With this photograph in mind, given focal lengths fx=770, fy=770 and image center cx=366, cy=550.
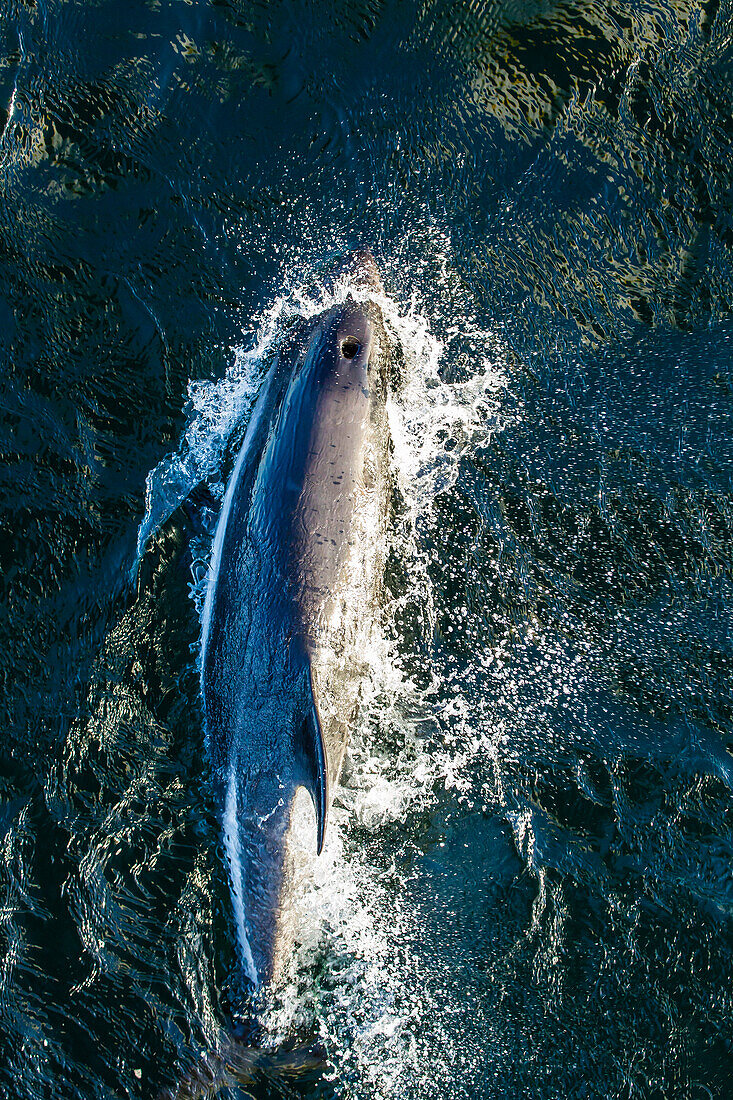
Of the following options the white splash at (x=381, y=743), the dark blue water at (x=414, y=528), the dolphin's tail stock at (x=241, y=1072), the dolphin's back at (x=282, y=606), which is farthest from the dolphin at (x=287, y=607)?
the dolphin's tail stock at (x=241, y=1072)

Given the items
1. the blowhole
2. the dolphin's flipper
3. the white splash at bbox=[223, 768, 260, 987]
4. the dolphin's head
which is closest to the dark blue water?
the white splash at bbox=[223, 768, 260, 987]

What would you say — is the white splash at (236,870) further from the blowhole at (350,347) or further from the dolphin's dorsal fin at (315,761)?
the blowhole at (350,347)

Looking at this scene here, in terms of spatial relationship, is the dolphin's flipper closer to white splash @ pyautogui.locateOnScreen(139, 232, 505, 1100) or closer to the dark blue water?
white splash @ pyautogui.locateOnScreen(139, 232, 505, 1100)

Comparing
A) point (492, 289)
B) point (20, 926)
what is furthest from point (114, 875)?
point (492, 289)

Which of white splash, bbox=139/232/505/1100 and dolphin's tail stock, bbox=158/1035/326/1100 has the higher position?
white splash, bbox=139/232/505/1100

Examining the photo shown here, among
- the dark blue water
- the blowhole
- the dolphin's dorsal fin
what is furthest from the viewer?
the blowhole

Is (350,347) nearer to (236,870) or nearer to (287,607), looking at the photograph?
(287,607)

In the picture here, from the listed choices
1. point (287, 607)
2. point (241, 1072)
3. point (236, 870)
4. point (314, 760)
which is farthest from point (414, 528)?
point (241, 1072)
